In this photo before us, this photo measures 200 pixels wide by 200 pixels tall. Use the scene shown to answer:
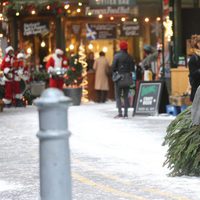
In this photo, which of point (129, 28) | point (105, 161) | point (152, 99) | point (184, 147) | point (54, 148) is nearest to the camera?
point (54, 148)

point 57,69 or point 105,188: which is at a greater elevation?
point 57,69

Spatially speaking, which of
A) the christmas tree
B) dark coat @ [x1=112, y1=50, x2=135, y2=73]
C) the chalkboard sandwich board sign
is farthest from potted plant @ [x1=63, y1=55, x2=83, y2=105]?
dark coat @ [x1=112, y1=50, x2=135, y2=73]

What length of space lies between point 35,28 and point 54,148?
78.1 ft

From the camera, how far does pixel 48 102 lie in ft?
14.6

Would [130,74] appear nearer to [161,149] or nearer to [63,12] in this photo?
[161,149]

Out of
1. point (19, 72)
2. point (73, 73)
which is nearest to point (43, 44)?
point (19, 72)

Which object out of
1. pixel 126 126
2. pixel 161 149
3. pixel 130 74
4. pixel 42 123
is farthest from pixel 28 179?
pixel 130 74

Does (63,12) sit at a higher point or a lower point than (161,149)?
higher

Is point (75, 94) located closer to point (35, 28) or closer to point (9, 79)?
point (9, 79)

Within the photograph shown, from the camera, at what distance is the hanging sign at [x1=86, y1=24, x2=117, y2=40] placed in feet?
88.4

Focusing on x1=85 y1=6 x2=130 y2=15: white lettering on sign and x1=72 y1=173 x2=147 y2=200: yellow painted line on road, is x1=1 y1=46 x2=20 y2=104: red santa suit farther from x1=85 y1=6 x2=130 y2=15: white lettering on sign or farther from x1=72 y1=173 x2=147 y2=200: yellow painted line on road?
x1=72 y1=173 x2=147 y2=200: yellow painted line on road

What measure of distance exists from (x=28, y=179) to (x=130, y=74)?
8643 mm

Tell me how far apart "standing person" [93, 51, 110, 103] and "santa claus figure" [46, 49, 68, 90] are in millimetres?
1578

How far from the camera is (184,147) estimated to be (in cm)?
866
